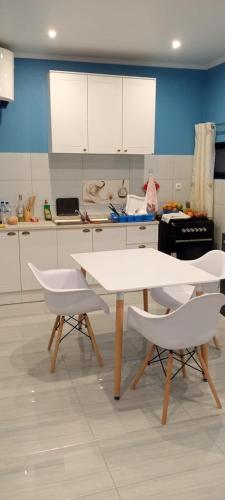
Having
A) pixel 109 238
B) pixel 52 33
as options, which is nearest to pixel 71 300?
pixel 109 238

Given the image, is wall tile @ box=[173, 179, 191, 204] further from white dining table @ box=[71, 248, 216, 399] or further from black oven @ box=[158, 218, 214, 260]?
white dining table @ box=[71, 248, 216, 399]

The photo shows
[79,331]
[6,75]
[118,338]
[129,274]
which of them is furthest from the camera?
[6,75]

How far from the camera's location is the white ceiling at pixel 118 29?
3.05 meters

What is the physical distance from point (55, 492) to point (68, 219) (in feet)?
10.3

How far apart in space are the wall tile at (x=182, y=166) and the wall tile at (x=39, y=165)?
1.60 m

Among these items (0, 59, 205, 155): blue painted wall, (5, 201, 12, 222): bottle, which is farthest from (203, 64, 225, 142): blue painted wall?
(5, 201, 12, 222): bottle

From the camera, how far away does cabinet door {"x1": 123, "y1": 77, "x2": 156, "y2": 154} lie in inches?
171

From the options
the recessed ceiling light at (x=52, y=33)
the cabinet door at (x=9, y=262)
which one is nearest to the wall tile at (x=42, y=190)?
the cabinet door at (x=9, y=262)

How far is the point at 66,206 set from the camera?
4.63 metres

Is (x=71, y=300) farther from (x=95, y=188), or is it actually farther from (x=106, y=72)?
(x=106, y=72)

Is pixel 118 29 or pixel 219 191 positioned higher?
pixel 118 29

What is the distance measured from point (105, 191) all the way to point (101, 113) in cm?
91

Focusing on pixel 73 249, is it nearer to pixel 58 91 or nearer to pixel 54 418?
pixel 58 91

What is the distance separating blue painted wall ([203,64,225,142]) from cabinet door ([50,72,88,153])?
5.25ft
